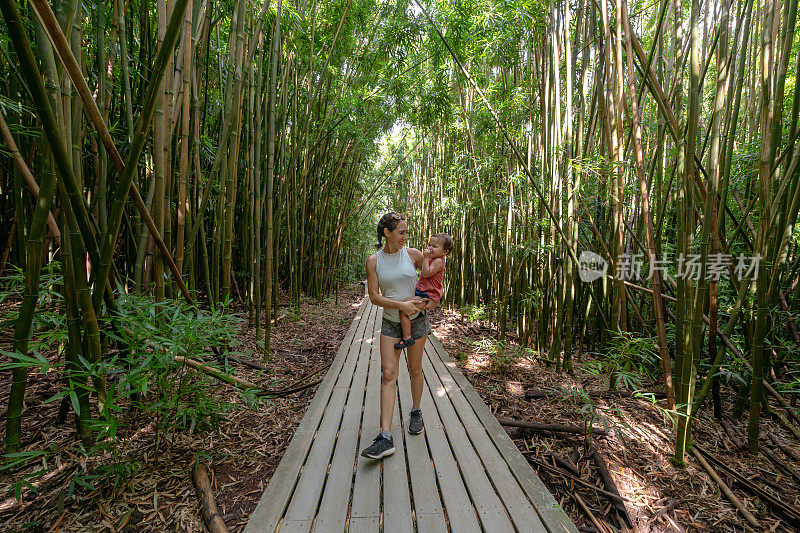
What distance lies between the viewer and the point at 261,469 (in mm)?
1399

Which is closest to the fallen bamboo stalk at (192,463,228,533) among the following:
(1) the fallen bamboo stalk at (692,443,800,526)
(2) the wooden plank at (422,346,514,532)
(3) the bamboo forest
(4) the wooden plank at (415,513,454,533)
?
(3) the bamboo forest

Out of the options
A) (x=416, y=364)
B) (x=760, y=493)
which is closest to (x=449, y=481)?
→ (x=416, y=364)

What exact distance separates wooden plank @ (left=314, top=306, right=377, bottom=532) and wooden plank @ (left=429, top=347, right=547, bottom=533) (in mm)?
509

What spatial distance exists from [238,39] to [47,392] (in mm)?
2032

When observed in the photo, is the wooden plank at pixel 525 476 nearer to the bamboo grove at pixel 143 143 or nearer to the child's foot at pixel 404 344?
the child's foot at pixel 404 344

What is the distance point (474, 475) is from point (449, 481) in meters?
0.10

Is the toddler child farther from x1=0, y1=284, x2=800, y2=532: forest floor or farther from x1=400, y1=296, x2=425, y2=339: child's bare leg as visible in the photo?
x1=0, y1=284, x2=800, y2=532: forest floor

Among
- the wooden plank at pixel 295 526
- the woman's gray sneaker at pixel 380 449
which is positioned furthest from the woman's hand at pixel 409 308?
the wooden plank at pixel 295 526

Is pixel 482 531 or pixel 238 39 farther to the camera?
pixel 238 39

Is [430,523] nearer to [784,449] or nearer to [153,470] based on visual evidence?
[153,470]

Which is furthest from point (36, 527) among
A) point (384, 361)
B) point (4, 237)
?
point (4, 237)

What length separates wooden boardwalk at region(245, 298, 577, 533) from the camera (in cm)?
107

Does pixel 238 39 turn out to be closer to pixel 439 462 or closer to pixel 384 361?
pixel 384 361

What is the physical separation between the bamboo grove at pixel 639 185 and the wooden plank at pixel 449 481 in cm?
94
